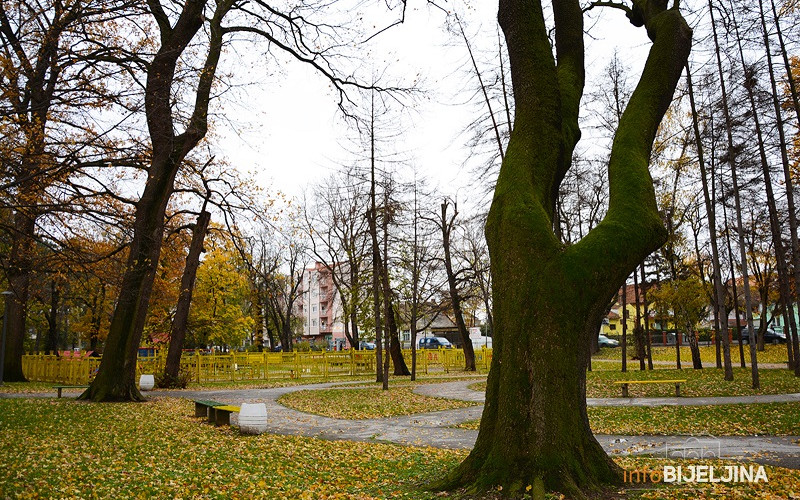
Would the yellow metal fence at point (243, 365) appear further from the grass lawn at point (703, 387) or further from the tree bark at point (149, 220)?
the grass lawn at point (703, 387)

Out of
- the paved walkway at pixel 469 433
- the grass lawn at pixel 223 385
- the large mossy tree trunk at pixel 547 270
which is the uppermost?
the large mossy tree trunk at pixel 547 270

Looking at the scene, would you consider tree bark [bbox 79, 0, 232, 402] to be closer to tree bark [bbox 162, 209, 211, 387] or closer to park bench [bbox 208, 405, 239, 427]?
park bench [bbox 208, 405, 239, 427]

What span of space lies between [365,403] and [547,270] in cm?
1173

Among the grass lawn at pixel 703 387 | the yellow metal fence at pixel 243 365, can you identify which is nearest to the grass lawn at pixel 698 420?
the grass lawn at pixel 703 387

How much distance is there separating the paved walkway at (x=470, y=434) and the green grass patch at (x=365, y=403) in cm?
56

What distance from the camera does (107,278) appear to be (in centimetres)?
944

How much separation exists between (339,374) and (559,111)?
87.0 feet

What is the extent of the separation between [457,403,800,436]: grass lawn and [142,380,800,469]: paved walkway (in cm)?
57

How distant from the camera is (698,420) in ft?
36.8

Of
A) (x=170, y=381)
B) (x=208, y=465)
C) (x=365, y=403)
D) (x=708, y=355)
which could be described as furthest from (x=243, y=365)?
(x=708, y=355)

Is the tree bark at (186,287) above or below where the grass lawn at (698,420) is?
above

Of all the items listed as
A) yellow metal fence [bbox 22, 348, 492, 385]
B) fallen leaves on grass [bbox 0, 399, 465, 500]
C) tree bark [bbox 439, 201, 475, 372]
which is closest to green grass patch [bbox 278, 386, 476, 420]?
fallen leaves on grass [bbox 0, 399, 465, 500]

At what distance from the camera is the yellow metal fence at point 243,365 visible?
2406 centimetres

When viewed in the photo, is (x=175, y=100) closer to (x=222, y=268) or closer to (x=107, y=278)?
(x=107, y=278)
